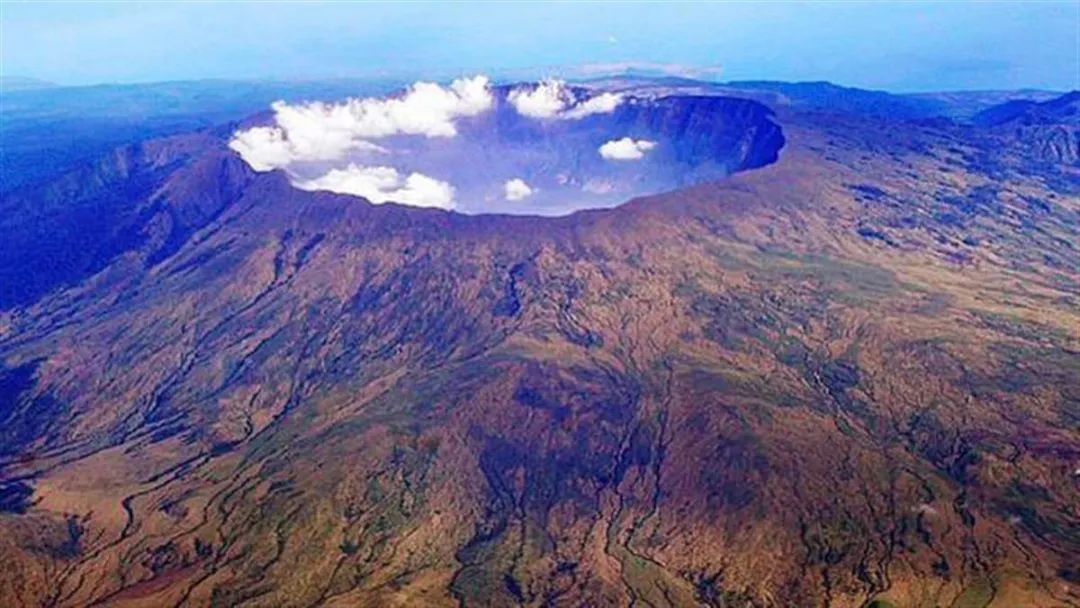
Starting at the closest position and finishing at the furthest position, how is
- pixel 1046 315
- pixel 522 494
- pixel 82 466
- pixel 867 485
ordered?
1. pixel 867 485
2. pixel 522 494
3. pixel 82 466
4. pixel 1046 315

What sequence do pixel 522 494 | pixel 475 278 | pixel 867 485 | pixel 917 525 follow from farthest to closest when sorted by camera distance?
pixel 475 278 → pixel 522 494 → pixel 867 485 → pixel 917 525

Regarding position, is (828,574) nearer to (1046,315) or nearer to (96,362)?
(1046,315)

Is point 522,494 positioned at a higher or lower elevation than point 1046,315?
lower

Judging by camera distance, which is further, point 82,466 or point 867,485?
point 82,466

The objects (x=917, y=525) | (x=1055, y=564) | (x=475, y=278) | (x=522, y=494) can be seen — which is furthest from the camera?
(x=475, y=278)

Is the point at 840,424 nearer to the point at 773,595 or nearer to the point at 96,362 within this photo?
the point at 773,595

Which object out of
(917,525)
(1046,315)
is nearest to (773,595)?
(917,525)

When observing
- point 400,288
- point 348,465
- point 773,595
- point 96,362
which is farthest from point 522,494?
point 96,362
